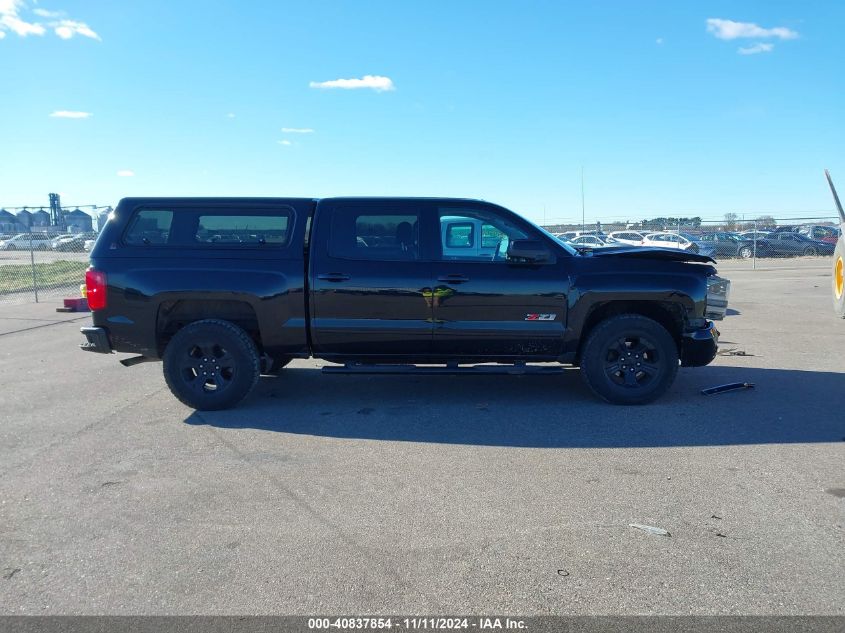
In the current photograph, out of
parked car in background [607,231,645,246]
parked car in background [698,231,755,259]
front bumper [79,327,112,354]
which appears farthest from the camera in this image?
parked car in background [698,231,755,259]

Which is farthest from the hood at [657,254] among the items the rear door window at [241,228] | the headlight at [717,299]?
the rear door window at [241,228]

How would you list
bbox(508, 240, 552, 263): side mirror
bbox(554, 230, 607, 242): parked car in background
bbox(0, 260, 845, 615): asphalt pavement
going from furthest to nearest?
bbox(554, 230, 607, 242): parked car in background → bbox(508, 240, 552, 263): side mirror → bbox(0, 260, 845, 615): asphalt pavement

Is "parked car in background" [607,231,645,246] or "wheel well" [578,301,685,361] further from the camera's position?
"parked car in background" [607,231,645,246]

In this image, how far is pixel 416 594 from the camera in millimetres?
3180

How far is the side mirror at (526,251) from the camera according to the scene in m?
6.11

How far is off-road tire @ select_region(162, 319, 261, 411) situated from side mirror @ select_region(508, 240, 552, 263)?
8.39 ft

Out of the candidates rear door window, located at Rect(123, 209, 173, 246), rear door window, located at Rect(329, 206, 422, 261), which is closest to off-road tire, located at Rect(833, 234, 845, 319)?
rear door window, located at Rect(329, 206, 422, 261)

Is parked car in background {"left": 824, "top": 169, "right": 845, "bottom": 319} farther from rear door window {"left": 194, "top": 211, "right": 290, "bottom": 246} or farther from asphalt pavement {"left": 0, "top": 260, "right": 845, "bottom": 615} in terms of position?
rear door window {"left": 194, "top": 211, "right": 290, "bottom": 246}

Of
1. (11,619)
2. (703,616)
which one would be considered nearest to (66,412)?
(11,619)

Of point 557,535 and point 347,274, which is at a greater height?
point 347,274

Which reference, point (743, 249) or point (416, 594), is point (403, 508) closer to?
point (416, 594)

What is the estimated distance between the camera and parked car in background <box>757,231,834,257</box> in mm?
34625

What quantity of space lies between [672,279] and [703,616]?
3841 millimetres

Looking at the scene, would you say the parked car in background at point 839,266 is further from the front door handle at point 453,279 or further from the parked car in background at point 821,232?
the parked car in background at point 821,232
